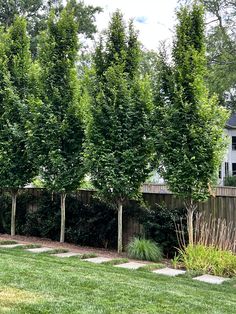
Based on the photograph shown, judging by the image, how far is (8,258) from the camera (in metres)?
5.96

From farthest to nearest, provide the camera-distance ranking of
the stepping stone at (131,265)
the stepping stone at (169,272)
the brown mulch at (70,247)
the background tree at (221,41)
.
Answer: the background tree at (221,41), the brown mulch at (70,247), the stepping stone at (131,265), the stepping stone at (169,272)

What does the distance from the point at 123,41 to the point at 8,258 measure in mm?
4938

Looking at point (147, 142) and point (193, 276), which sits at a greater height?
point (147, 142)

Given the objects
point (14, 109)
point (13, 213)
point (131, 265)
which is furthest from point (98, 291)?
point (14, 109)

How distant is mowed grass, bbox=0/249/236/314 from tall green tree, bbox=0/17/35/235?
3.74 m

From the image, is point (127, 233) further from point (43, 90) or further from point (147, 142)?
point (43, 90)

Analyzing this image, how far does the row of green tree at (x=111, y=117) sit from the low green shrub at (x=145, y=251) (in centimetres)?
68

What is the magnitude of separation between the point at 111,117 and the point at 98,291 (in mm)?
4110

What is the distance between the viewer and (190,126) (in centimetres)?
702

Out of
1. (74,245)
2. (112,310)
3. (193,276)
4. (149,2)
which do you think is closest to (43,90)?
(74,245)

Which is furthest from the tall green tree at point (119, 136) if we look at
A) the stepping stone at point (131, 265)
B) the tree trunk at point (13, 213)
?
the tree trunk at point (13, 213)

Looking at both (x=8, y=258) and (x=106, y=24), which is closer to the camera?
(x=8, y=258)

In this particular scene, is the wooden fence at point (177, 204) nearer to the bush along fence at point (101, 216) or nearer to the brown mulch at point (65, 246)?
the bush along fence at point (101, 216)

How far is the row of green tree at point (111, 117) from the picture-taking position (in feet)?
23.2
